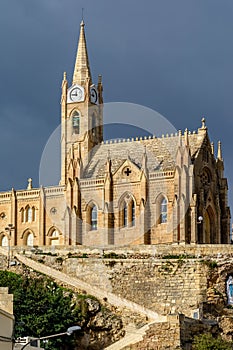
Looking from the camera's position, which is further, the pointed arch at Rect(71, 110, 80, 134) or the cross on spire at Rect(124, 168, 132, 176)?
the pointed arch at Rect(71, 110, 80, 134)

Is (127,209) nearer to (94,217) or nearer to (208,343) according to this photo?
(94,217)

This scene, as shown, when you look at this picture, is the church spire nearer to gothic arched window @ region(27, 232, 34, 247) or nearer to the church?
the church

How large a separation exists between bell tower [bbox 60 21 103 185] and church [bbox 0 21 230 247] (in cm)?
46

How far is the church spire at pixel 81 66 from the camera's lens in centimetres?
10538

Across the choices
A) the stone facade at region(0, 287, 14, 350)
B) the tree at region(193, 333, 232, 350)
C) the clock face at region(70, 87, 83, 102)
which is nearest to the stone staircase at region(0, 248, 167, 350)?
the tree at region(193, 333, 232, 350)

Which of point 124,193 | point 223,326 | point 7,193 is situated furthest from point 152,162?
point 223,326

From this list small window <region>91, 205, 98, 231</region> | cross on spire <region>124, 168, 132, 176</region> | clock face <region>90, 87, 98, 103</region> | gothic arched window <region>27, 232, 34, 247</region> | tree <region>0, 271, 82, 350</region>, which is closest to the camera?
tree <region>0, 271, 82, 350</region>

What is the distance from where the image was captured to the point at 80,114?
104m

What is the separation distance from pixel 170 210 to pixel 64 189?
11.0 metres

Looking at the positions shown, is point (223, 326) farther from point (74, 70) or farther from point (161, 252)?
point (74, 70)

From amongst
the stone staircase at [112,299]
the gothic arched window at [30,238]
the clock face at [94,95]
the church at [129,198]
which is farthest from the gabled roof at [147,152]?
the stone staircase at [112,299]

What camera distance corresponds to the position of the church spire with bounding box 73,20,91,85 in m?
105

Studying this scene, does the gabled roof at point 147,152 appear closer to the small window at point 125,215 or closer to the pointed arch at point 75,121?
the small window at point 125,215

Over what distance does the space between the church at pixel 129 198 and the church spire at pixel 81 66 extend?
624 centimetres
